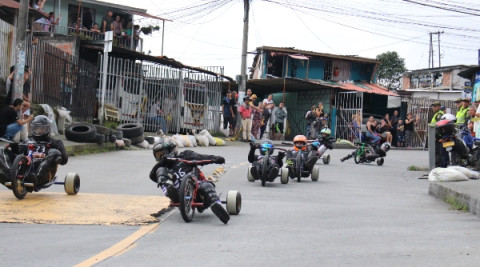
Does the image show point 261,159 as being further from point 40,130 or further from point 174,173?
point 174,173

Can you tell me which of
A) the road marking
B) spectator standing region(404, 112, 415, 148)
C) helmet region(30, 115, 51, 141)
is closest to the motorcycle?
helmet region(30, 115, 51, 141)

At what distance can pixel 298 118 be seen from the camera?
1599 inches

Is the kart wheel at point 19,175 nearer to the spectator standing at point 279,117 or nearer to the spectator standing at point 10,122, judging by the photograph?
the spectator standing at point 10,122

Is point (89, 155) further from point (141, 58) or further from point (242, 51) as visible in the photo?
point (242, 51)

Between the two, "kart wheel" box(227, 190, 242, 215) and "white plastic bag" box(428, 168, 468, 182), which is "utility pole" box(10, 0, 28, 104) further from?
"white plastic bag" box(428, 168, 468, 182)

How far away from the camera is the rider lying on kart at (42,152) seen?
10070mm

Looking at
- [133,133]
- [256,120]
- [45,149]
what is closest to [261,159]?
[45,149]

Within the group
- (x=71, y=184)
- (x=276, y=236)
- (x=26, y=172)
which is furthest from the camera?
(x=71, y=184)

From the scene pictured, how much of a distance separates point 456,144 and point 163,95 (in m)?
14.9

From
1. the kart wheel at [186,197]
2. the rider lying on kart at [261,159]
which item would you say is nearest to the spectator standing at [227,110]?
the rider lying on kart at [261,159]

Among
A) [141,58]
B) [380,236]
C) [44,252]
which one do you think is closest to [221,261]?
[44,252]

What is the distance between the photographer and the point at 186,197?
27.6 feet

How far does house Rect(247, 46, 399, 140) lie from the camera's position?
123 ft

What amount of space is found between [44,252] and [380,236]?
11.8ft
